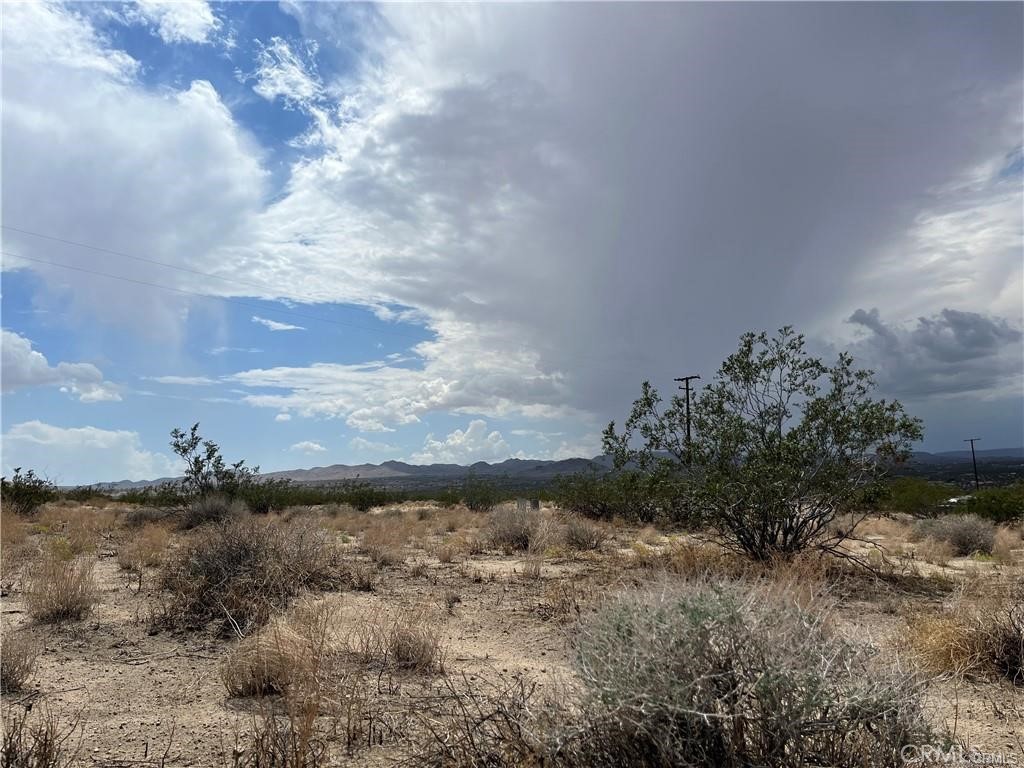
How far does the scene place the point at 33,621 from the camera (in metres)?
8.36

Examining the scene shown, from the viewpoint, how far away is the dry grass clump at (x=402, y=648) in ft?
21.3

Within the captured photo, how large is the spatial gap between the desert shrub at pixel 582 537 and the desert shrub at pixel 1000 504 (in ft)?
51.4

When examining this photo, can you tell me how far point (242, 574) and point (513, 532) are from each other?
9427 millimetres

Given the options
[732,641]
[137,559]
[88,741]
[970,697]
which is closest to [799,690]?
[732,641]

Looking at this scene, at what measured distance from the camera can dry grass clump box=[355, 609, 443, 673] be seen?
649cm

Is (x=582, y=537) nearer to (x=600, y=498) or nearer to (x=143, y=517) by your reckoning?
(x=600, y=498)

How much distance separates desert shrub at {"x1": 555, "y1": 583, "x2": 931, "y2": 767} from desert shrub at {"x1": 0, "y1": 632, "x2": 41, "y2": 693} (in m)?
5.32

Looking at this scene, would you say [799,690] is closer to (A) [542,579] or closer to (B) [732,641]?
(B) [732,641]

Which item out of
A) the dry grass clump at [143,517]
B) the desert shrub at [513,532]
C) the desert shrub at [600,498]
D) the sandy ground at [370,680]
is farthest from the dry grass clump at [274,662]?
the dry grass clump at [143,517]

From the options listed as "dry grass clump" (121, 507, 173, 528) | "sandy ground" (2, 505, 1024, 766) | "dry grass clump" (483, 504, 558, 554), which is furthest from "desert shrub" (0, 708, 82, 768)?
"dry grass clump" (121, 507, 173, 528)

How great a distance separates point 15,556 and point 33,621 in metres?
6.41

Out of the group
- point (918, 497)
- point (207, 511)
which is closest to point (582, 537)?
point (207, 511)

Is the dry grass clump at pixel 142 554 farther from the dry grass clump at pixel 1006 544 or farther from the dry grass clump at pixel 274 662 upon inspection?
the dry grass clump at pixel 1006 544

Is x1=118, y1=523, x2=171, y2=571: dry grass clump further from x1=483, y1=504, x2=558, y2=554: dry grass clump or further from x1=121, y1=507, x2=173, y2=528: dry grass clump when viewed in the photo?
x1=121, y1=507, x2=173, y2=528: dry grass clump
